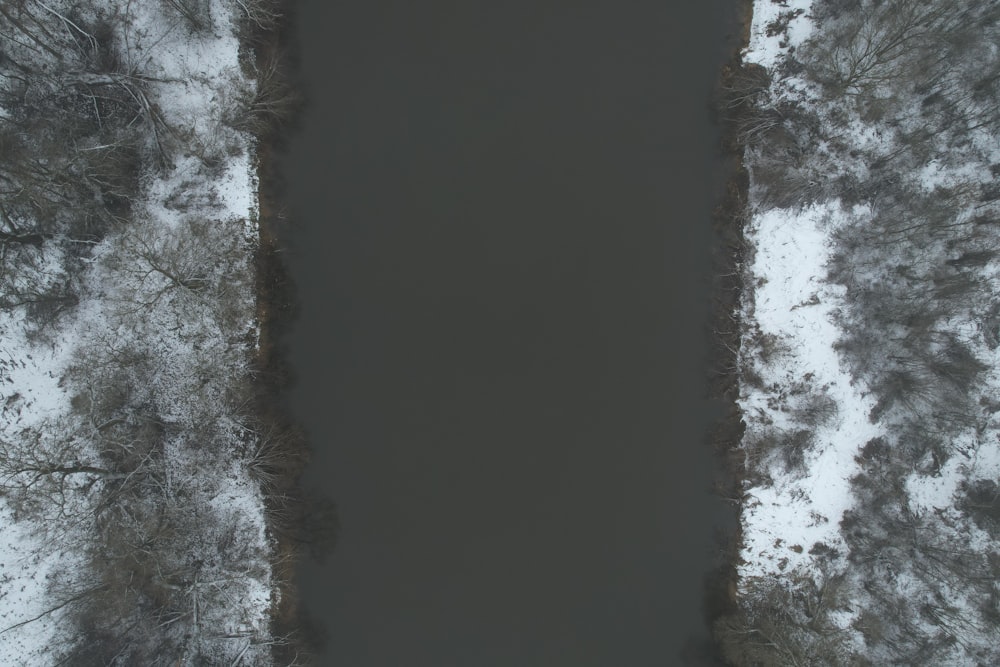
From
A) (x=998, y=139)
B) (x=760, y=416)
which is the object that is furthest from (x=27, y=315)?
(x=998, y=139)

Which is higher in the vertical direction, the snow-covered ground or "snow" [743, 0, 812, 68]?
"snow" [743, 0, 812, 68]

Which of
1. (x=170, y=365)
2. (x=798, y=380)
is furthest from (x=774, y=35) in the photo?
(x=170, y=365)

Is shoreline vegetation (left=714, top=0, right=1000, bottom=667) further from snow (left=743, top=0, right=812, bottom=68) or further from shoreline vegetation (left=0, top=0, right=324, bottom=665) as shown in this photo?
shoreline vegetation (left=0, top=0, right=324, bottom=665)

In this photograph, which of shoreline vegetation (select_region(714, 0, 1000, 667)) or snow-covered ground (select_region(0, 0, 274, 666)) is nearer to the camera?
snow-covered ground (select_region(0, 0, 274, 666))

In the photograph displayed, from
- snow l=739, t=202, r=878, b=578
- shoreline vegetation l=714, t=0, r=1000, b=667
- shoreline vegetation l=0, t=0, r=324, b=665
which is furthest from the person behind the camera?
snow l=739, t=202, r=878, b=578

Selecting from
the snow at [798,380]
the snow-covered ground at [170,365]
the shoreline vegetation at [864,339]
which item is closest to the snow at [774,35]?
the shoreline vegetation at [864,339]

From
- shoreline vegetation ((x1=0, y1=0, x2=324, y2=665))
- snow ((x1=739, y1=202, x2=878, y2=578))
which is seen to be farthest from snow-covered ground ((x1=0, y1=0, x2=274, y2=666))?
snow ((x1=739, y1=202, x2=878, y2=578))

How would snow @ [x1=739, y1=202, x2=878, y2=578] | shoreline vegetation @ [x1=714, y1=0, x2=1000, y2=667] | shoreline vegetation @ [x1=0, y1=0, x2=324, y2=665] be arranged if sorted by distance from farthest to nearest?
snow @ [x1=739, y1=202, x2=878, y2=578]
shoreline vegetation @ [x1=714, y1=0, x2=1000, y2=667]
shoreline vegetation @ [x1=0, y1=0, x2=324, y2=665]

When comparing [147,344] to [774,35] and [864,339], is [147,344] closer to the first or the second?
[774,35]
